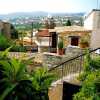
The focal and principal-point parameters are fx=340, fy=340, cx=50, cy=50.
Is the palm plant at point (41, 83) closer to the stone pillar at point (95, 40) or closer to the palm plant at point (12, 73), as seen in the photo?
the palm plant at point (12, 73)

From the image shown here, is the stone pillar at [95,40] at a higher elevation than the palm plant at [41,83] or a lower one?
lower

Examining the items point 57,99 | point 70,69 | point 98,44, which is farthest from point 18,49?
point 57,99

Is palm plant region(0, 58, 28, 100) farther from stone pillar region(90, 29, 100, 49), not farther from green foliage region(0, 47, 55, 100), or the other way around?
stone pillar region(90, 29, 100, 49)

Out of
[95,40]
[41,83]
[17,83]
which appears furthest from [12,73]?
[95,40]

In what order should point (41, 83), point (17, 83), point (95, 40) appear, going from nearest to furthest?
point (17, 83), point (41, 83), point (95, 40)

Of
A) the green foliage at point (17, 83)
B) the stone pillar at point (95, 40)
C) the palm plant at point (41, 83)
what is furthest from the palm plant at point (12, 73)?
the stone pillar at point (95, 40)

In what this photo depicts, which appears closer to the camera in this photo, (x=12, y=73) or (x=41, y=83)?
(x=12, y=73)

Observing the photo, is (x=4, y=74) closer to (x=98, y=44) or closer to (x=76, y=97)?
(x=76, y=97)

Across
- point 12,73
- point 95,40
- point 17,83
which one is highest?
point 12,73

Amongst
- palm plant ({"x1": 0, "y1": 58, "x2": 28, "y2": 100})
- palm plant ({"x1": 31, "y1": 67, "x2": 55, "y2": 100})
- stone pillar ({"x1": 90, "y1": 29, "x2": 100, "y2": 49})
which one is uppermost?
palm plant ({"x1": 0, "y1": 58, "x2": 28, "y2": 100})

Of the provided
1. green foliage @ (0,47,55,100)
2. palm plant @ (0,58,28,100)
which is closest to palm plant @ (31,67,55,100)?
green foliage @ (0,47,55,100)

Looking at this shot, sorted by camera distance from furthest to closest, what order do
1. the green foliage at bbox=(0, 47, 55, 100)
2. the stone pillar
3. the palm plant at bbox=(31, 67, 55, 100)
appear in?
the stone pillar
the palm plant at bbox=(31, 67, 55, 100)
the green foliage at bbox=(0, 47, 55, 100)

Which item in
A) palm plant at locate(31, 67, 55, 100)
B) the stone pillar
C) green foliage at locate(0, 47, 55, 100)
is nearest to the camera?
green foliage at locate(0, 47, 55, 100)

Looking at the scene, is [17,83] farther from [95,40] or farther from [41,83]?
[95,40]
